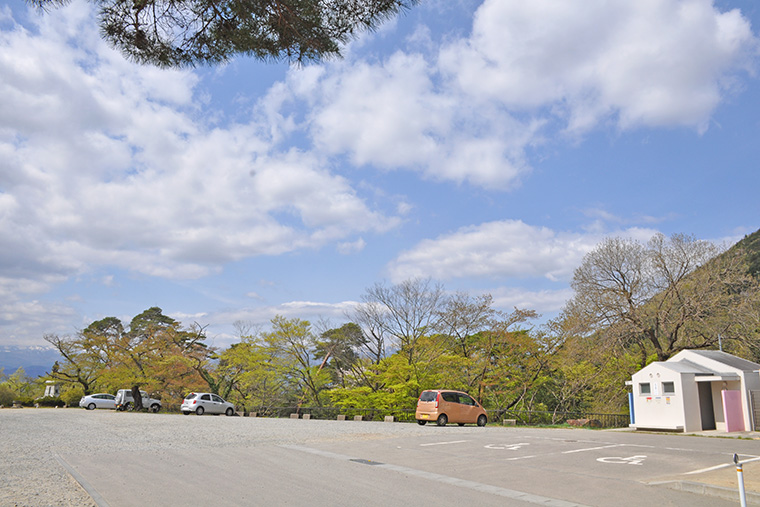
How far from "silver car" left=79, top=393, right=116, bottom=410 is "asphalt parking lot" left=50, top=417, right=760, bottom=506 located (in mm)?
→ 31694

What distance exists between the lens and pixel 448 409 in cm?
2255

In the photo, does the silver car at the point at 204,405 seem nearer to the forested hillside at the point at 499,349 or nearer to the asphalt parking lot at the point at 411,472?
the forested hillside at the point at 499,349

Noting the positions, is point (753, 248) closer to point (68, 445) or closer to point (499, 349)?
point (499, 349)

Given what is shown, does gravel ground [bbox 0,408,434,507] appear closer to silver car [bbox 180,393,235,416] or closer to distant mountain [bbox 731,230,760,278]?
silver car [bbox 180,393,235,416]

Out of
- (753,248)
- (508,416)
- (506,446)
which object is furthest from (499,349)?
(753,248)

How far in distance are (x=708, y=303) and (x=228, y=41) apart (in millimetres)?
24063

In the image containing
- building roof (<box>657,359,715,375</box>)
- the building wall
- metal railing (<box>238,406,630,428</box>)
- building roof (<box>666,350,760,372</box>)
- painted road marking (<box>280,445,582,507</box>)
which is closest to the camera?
painted road marking (<box>280,445,582,507</box>)

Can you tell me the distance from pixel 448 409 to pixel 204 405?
58.7ft

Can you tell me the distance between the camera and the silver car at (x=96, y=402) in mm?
39719

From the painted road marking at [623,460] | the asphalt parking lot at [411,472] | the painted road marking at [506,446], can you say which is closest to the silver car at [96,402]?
the asphalt parking lot at [411,472]

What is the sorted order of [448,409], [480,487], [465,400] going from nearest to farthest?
[480,487] < [448,409] < [465,400]

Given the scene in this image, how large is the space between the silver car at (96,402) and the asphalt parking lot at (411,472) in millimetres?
31694

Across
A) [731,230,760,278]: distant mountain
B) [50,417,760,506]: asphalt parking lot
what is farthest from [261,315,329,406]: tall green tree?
[731,230,760,278]: distant mountain

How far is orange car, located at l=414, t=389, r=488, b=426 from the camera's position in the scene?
73.0 ft
